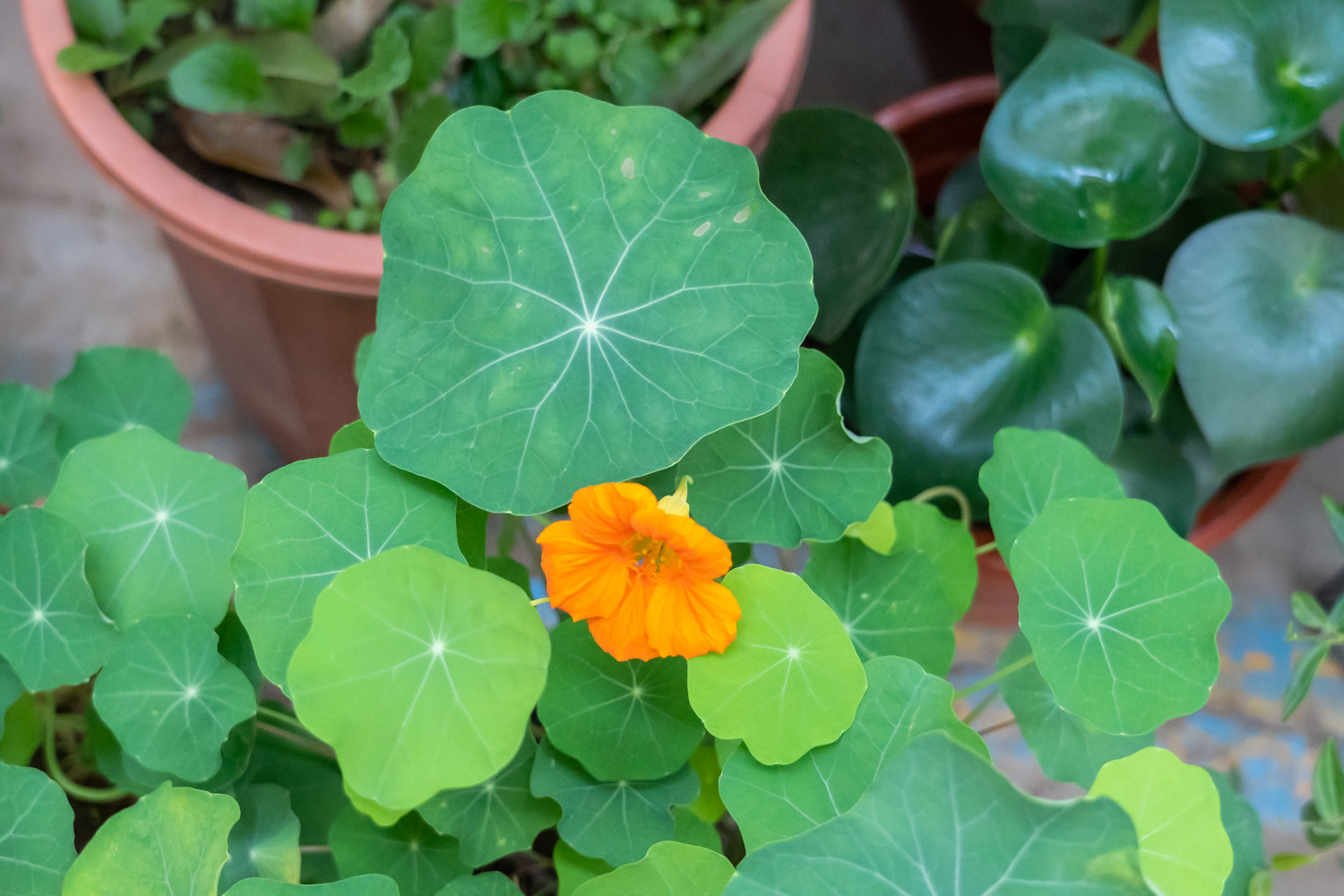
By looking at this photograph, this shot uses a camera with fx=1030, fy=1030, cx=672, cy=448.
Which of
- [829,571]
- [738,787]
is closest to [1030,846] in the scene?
[738,787]

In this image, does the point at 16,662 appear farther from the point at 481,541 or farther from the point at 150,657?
the point at 481,541

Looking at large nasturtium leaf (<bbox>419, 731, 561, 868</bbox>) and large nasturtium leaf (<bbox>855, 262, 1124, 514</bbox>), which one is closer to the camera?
large nasturtium leaf (<bbox>419, 731, 561, 868</bbox>)

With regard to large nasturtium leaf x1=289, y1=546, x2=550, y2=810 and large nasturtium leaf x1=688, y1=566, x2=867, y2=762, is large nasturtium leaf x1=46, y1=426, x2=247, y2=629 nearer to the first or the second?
large nasturtium leaf x1=289, y1=546, x2=550, y2=810

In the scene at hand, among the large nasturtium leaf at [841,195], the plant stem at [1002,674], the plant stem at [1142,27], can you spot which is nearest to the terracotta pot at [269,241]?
the large nasturtium leaf at [841,195]

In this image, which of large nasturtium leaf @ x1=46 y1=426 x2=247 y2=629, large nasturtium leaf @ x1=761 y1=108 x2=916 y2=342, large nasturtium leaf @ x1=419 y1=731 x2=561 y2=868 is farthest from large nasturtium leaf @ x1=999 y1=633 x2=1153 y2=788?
large nasturtium leaf @ x1=46 y1=426 x2=247 y2=629

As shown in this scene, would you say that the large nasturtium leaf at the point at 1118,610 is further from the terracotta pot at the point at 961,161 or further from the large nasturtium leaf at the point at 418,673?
the terracotta pot at the point at 961,161

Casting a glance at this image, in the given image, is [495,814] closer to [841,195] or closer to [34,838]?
[34,838]

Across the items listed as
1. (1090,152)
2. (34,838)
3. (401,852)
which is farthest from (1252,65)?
(34,838)
